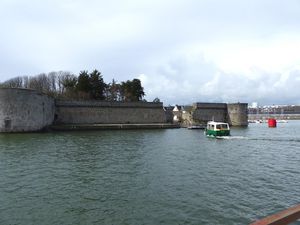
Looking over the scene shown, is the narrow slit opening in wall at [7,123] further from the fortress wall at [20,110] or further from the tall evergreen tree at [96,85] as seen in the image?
the tall evergreen tree at [96,85]

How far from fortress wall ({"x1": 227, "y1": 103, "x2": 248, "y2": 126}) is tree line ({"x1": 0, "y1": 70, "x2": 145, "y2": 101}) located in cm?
1909

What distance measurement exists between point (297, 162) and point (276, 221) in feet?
55.1

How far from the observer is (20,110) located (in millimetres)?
37969

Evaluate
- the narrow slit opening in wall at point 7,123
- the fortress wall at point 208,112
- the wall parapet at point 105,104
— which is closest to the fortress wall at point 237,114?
the fortress wall at point 208,112

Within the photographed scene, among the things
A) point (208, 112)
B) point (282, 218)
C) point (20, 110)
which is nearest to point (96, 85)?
point (208, 112)

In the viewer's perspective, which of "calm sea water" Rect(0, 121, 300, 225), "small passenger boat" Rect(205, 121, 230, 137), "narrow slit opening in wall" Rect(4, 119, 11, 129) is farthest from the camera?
"narrow slit opening in wall" Rect(4, 119, 11, 129)

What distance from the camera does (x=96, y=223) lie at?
834 cm

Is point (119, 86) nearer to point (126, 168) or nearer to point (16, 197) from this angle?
point (126, 168)

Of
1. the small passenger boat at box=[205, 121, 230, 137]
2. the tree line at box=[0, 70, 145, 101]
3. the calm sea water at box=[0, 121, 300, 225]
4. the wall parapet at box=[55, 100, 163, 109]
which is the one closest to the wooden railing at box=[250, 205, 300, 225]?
the calm sea water at box=[0, 121, 300, 225]

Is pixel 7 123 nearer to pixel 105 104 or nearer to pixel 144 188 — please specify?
pixel 105 104

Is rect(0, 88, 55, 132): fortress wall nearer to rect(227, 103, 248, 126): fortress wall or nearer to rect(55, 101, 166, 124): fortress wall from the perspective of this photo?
rect(55, 101, 166, 124): fortress wall

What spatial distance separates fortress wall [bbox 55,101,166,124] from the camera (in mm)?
50594

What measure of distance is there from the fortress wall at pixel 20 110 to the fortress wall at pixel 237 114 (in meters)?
38.7

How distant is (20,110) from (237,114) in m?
42.8
